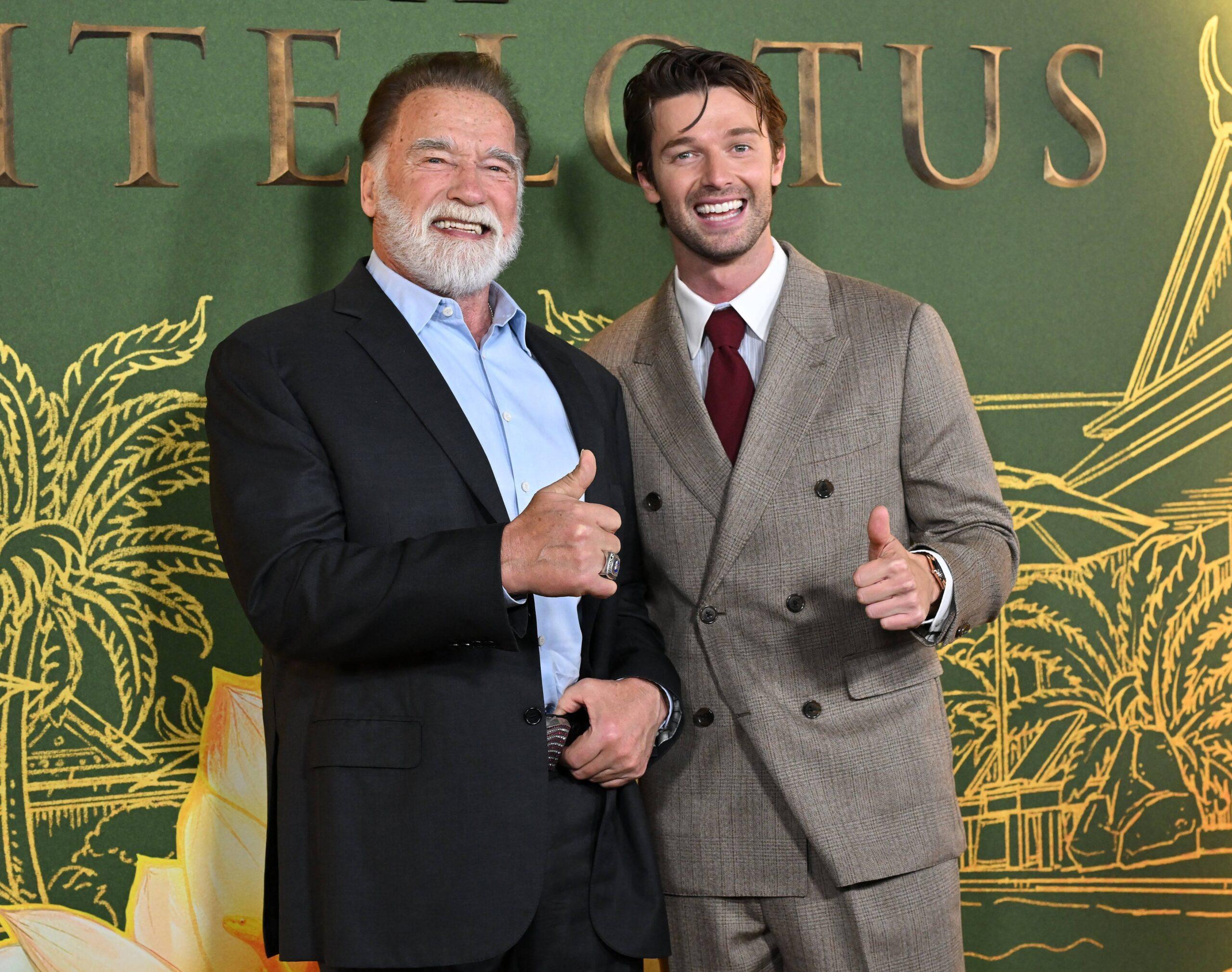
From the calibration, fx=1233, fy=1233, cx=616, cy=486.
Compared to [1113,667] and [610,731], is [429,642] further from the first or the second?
[1113,667]

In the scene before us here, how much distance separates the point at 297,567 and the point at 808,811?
0.87 m

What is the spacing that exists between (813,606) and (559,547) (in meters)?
0.60

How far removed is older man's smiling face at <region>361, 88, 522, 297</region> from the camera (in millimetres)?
1853

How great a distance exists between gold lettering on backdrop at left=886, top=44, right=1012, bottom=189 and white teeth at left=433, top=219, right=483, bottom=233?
120 cm

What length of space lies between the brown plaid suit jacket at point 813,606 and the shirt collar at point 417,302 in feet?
1.10

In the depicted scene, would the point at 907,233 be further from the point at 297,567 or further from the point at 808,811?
the point at 297,567

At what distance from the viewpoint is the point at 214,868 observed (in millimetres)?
2414

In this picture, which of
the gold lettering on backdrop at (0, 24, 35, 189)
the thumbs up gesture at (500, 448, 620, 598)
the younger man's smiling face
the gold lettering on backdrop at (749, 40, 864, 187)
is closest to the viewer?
the thumbs up gesture at (500, 448, 620, 598)

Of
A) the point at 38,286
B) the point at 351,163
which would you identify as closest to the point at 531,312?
the point at 351,163

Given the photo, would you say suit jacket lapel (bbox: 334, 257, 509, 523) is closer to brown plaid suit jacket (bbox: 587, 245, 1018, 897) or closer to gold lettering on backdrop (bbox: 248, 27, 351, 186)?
brown plaid suit jacket (bbox: 587, 245, 1018, 897)

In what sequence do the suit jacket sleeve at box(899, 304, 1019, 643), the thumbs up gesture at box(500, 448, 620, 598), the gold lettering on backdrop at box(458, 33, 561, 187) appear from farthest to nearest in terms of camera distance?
the gold lettering on backdrop at box(458, 33, 561, 187)
the suit jacket sleeve at box(899, 304, 1019, 643)
the thumbs up gesture at box(500, 448, 620, 598)

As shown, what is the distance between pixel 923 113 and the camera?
268 cm

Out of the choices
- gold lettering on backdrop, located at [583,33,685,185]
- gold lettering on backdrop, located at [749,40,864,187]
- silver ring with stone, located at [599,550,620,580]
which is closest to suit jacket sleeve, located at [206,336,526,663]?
silver ring with stone, located at [599,550,620,580]

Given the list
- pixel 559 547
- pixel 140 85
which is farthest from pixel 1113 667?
pixel 140 85
